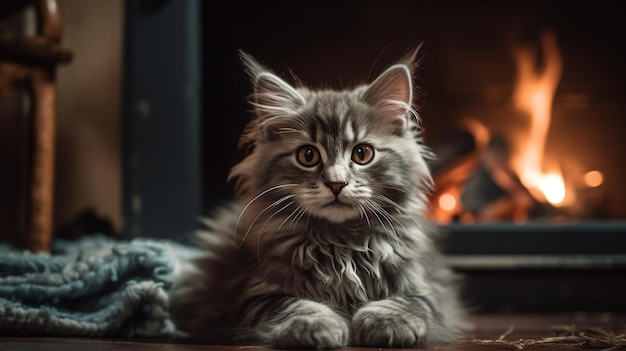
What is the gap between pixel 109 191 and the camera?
1.99 meters

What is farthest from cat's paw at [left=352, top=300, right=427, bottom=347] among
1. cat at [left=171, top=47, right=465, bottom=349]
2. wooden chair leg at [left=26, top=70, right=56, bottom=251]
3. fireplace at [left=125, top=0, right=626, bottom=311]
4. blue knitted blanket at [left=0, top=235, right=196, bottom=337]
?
wooden chair leg at [left=26, top=70, right=56, bottom=251]

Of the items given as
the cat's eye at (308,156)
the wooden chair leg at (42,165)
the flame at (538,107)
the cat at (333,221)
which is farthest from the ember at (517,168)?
the wooden chair leg at (42,165)

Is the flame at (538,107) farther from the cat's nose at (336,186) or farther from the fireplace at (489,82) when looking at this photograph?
the cat's nose at (336,186)

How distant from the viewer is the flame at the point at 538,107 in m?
1.87

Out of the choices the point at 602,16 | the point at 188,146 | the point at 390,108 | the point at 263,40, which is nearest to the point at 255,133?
the point at 390,108

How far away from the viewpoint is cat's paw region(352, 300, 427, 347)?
88cm

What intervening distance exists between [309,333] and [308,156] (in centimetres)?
27

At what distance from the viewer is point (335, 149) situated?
923 mm

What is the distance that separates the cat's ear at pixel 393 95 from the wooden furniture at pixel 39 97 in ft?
3.15

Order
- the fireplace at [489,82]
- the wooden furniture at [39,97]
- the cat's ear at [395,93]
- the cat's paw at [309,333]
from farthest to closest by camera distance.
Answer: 1. the fireplace at [489,82]
2. the wooden furniture at [39,97]
3. the cat's ear at [395,93]
4. the cat's paw at [309,333]

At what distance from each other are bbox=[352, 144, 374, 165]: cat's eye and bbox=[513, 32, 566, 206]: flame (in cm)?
104

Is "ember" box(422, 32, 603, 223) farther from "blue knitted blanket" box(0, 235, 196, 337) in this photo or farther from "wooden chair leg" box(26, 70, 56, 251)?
"wooden chair leg" box(26, 70, 56, 251)

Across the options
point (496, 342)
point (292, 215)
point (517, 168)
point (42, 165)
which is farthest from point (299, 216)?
point (517, 168)

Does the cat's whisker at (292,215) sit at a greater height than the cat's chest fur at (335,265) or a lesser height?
greater
